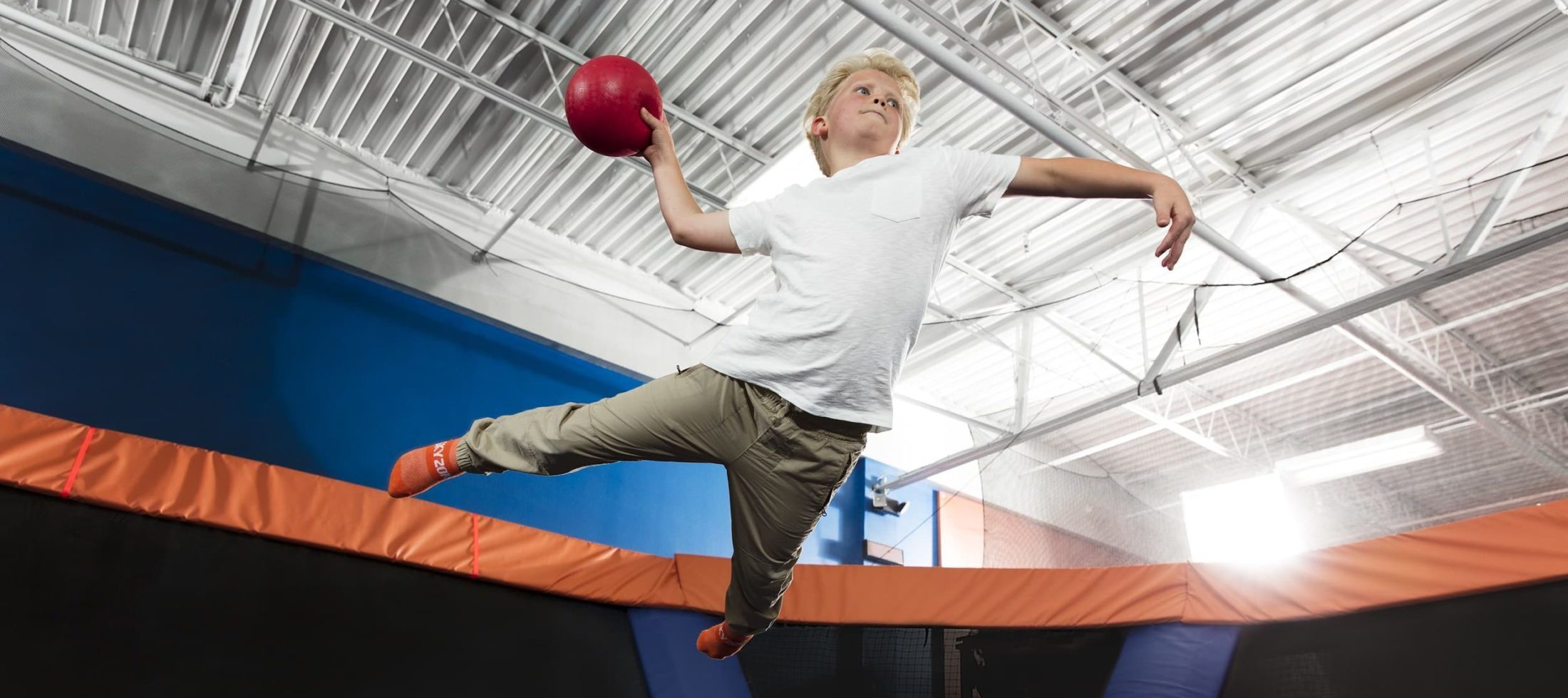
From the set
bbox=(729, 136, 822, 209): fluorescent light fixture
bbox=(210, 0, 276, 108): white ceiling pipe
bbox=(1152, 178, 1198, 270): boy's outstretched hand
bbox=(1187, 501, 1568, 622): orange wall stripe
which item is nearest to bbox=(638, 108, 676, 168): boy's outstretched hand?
bbox=(1152, 178, 1198, 270): boy's outstretched hand

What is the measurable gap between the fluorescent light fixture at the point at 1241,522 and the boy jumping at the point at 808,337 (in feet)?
5.45

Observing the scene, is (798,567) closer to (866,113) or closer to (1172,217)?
(866,113)

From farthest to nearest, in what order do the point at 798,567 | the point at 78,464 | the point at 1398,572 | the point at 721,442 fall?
the point at 798,567 < the point at 1398,572 < the point at 78,464 < the point at 721,442

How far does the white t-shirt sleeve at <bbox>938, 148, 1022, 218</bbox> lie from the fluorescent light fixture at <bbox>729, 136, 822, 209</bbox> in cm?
255

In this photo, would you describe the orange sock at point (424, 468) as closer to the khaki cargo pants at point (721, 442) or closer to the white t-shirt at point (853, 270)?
the khaki cargo pants at point (721, 442)

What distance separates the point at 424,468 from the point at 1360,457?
8.01ft

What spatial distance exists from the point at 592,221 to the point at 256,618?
3.37 m

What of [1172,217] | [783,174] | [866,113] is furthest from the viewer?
[783,174]

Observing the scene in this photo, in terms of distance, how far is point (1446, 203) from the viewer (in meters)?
3.06

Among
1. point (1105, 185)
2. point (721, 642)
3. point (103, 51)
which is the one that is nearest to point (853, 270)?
point (1105, 185)

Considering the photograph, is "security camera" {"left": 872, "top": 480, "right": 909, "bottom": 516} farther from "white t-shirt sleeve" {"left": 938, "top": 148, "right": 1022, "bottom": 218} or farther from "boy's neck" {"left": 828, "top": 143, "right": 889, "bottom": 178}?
"white t-shirt sleeve" {"left": 938, "top": 148, "right": 1022, "bottom": 218}

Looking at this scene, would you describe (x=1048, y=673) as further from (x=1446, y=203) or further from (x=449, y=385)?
(x=449, y=385)

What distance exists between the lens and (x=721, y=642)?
1931 millimetres

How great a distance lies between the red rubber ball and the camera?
1.58 meters
